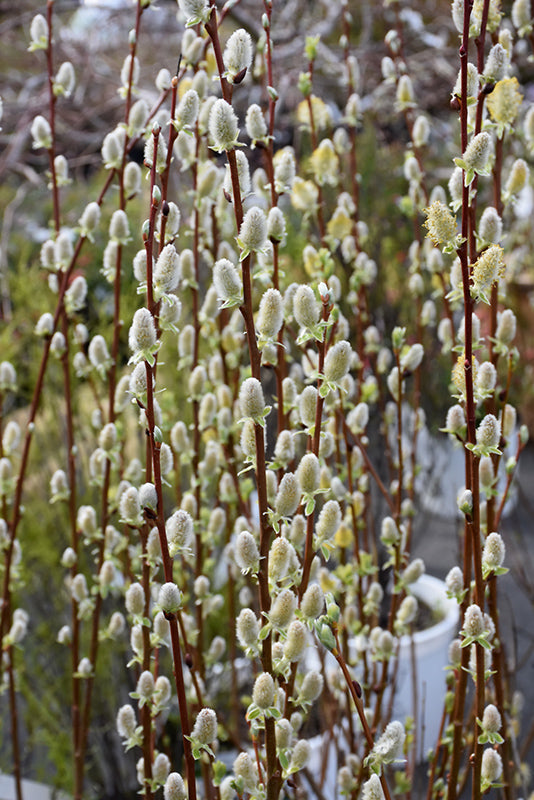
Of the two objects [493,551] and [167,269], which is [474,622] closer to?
[493,551]

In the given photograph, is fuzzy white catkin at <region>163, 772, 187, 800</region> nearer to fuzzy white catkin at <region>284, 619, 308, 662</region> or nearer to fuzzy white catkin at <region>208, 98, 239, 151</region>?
fuzzy white catkin at <region>284, 619, 308, 662</region>

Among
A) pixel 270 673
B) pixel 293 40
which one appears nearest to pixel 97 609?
pixel 270 673

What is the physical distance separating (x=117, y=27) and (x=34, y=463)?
155cm

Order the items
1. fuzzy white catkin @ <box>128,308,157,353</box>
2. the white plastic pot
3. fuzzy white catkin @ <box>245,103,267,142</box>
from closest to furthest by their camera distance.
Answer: fuzzy white catkin @ <box>128,308,157,353</box>
fuzzy white catkin @ <box>245,103,267,142</box>
the white plastic pot

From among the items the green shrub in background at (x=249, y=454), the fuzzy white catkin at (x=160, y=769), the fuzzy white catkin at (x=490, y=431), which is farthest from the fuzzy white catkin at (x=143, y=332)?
the fuzzy white catkin at (x=160, y=769)

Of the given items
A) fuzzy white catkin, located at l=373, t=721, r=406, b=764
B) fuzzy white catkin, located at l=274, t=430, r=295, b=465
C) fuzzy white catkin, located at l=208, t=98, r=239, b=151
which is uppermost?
fuzzy white catkin, located at l=208, t=98, r=239, b=151

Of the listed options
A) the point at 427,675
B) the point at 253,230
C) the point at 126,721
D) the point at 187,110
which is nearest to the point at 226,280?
the point at 253,230

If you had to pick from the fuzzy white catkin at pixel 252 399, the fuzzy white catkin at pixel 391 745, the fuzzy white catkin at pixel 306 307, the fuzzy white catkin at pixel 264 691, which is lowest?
the fuzzy white catkin at pixel 391 745

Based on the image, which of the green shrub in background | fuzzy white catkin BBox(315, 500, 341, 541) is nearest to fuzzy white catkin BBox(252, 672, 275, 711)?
the green shrub in background

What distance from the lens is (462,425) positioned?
601mm

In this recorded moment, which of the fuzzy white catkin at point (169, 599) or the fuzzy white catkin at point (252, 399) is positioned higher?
the fuzzy white catkin at point (252, 399)

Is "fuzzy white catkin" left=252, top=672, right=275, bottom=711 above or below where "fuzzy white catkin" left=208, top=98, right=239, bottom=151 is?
below

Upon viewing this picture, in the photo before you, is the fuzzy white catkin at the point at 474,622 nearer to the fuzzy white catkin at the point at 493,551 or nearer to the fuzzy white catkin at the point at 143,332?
the fuzzy white catkin at the point at 493,551

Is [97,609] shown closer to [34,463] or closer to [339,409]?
[339,409]
